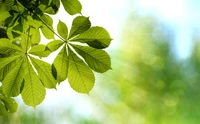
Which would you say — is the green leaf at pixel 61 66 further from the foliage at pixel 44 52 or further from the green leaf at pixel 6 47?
the green leaf at pixel 6 47

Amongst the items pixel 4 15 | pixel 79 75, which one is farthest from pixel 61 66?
pixel 4 15

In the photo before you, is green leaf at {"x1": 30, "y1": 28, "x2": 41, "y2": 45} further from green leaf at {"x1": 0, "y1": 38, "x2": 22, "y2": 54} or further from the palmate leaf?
the palmate leaf

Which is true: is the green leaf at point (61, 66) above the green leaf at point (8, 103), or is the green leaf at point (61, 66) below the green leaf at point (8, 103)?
above

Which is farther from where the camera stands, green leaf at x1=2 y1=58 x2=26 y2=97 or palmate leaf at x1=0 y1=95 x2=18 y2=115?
palmate leaf at x1=0 y1=95 x2=18 y2=115

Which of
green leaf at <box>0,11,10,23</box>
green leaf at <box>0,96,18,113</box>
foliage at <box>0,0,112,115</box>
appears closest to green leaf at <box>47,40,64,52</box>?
foliage at <box>0,0,112,115</box>

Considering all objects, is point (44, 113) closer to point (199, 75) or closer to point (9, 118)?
point (9, 118)

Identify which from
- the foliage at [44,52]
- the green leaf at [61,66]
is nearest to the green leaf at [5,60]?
the foliage at [44,52]
